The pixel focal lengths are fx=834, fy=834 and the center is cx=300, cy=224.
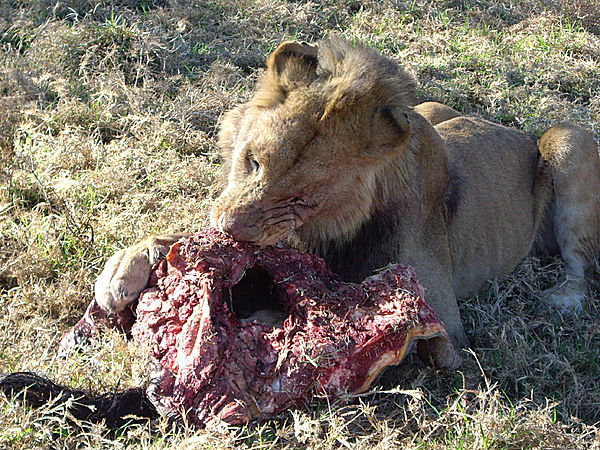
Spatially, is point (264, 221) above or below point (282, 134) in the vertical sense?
below

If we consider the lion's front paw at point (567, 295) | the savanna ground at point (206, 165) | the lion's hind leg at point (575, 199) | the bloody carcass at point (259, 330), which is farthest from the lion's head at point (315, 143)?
the lion's hind leg at point (575, 199)

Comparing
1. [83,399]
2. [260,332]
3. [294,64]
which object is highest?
[294,64]

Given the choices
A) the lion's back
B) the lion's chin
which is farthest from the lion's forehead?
the lion's back

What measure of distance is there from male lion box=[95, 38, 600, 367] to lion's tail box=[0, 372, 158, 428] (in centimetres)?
42

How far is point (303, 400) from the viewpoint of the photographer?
10.3ft

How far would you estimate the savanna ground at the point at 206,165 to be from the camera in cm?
318

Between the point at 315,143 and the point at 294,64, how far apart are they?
42 centimetres

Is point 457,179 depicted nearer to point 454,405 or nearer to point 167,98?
point 454,405

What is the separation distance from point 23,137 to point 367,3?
3643 mm

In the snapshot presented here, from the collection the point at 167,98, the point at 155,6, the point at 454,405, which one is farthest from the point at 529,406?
the point at 155,6

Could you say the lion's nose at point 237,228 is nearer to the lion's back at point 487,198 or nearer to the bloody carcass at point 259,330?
the bloody carcass at point 259,330

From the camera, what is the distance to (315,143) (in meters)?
3.36

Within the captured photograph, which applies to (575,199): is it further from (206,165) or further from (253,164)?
(253,164)

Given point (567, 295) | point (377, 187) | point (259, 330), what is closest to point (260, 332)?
point (259, 330)
